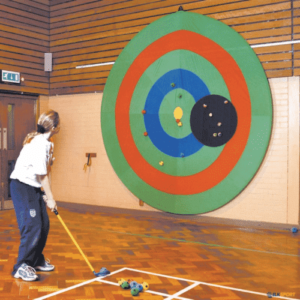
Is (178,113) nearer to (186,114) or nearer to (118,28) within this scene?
(186,114)

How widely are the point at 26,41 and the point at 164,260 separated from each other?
4676 millimetres

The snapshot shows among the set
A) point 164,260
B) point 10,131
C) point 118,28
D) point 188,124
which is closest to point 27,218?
point 164,260

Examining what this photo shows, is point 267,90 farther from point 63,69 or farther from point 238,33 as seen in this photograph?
point 63,69

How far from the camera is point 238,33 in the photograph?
212 inches

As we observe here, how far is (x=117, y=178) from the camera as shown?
20.9 feet

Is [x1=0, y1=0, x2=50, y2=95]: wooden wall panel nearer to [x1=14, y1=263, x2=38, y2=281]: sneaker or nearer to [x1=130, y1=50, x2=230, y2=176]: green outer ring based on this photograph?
[x1=130, y1=50, x2=230, y2=176]: green outer ring

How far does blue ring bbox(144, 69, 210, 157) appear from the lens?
566cm

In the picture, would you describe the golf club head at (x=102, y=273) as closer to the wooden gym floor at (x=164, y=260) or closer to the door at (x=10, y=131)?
the wooden gym floor at (x=164, y=260)

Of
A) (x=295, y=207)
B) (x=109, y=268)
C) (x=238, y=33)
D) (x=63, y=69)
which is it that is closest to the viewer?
(x=109, y=268)

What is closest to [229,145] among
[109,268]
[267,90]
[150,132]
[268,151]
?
→ [268,151]

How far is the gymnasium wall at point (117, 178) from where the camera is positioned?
5070 mm

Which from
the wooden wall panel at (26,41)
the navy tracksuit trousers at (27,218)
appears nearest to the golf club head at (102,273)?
the navy tracksuit trousers at (27,218)

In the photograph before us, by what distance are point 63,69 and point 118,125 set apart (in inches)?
62.5

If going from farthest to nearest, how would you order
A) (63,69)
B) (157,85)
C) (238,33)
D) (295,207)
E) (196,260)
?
1. (63,69)
2. (157,85)
3. (238,33)
4. (295,207)
5. (196,260)
